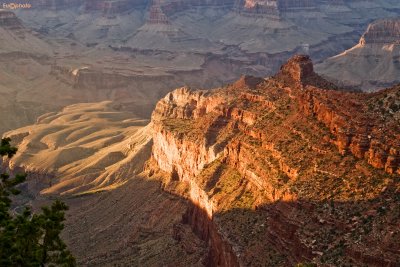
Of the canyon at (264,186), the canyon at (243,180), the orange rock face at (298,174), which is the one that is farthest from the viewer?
the canyon at (243,180)

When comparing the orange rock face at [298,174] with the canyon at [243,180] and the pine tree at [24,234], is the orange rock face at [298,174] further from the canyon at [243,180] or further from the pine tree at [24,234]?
the pine tree at [24,234]

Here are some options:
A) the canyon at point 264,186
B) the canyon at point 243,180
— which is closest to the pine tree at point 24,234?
the canyon at point 243,180

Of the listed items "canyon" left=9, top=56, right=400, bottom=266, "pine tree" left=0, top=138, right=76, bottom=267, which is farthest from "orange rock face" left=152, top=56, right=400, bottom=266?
"pine tree" left=0, top=138, right=76, bottom=267

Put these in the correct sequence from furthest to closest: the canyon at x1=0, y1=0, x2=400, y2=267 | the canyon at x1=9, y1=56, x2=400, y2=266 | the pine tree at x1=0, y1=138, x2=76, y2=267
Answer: the canyon at x1=0, y1=0, x2=400, y2=267, the canyon at x1=9, y1=56, x2=400, y2=266, the pine tree at x1=0, y1=138, x2=76, y2=267

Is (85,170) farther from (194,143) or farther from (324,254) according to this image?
(324,254)

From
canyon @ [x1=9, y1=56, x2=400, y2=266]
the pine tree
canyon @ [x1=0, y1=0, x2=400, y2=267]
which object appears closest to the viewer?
the pine tree

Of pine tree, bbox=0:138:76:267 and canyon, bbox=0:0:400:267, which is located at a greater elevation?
pine tree, bbox=0:138:76:267

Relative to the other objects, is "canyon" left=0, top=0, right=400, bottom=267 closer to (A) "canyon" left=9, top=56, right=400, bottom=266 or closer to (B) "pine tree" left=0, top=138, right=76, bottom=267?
(A) "canyon" left=9, top=56, right=400, bottom=266

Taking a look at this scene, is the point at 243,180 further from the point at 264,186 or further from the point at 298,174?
the point at 298,174
